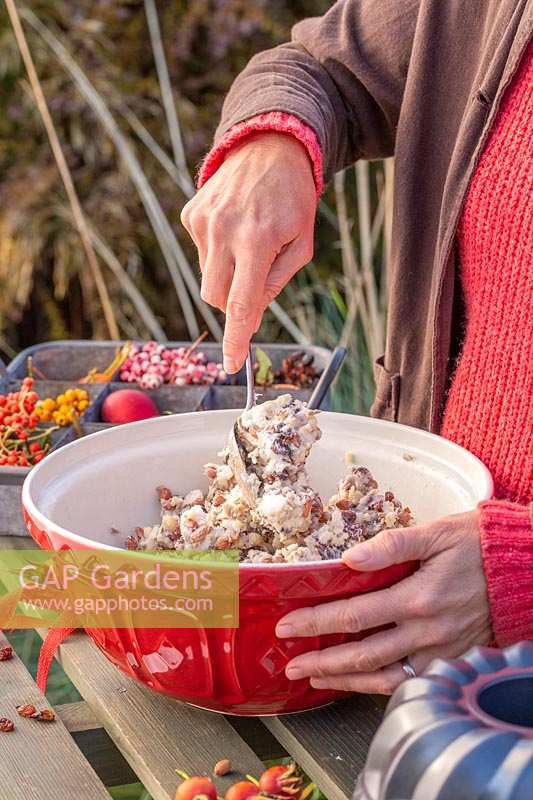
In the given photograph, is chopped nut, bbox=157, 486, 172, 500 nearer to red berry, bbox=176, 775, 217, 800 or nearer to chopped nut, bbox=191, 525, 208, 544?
chopped nut, bbox=191, 525, 208, 544

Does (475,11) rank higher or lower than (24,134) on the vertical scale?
higher

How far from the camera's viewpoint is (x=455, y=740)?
61cm

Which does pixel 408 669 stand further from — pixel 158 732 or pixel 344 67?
pixel 344 67

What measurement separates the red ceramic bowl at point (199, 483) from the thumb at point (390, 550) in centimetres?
2

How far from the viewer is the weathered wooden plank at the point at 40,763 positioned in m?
0.89

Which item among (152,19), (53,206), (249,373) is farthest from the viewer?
(53,206)

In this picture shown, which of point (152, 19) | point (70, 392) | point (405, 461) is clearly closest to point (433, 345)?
point (405, 461)

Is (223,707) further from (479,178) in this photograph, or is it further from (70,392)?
(70,392)

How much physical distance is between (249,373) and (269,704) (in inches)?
14.9

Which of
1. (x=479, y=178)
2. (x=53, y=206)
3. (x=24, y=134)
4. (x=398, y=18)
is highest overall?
(x=398, y=18)

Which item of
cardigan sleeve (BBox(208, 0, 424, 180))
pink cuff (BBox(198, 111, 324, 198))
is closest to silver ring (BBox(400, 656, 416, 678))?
pink cuff (BBox(198, 111, 324, 198))

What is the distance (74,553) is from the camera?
0.91 metres

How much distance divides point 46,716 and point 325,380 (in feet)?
2.45

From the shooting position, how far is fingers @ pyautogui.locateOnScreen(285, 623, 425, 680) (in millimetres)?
905
